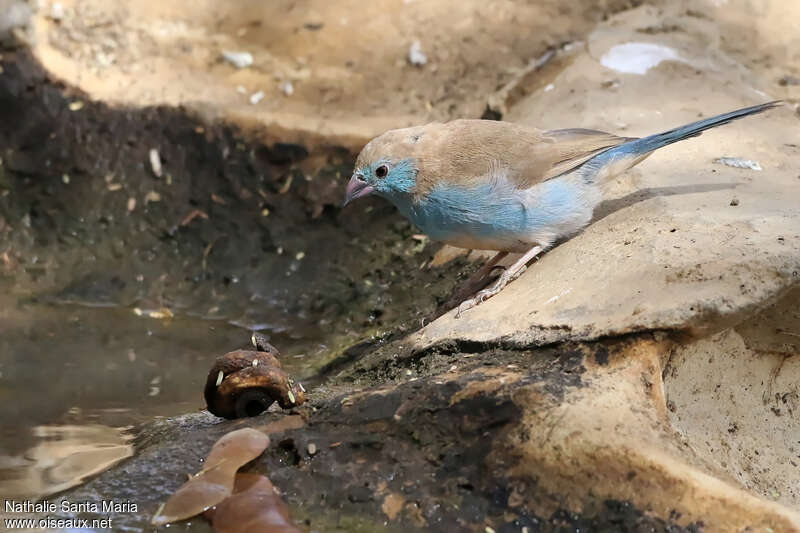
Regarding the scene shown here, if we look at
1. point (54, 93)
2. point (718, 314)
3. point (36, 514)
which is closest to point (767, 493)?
point (718, 314)

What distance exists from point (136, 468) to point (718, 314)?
208 centimetres

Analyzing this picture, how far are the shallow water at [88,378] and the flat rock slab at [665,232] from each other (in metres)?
1.34

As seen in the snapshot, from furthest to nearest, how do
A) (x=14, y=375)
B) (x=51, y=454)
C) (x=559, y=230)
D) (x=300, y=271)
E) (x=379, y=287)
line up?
(x=300, y=271) < (x=379, y=287) < (x=14, y=375) < (x=559, y=230) < (x=51, y=454)

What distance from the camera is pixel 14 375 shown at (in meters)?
4.72

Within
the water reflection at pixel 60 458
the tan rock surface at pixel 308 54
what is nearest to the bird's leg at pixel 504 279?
the water reflection at pixel 60 458

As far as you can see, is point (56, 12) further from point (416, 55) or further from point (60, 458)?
point (60, 458)

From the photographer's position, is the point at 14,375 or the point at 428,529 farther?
the point at 14,375

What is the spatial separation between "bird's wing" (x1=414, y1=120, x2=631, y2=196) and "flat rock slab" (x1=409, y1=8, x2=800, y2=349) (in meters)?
0.30

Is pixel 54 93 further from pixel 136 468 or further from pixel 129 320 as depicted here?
pixel 136 468

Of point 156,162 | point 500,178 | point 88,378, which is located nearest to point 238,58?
point 156,162

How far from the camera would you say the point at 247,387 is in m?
3.56

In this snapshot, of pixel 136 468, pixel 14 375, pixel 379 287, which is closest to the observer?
pixel 136 468

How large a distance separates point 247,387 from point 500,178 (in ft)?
4.94

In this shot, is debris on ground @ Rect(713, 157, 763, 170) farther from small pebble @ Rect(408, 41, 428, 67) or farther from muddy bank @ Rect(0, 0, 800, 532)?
small pebble @ Rect(408, 41, 428, 67)
